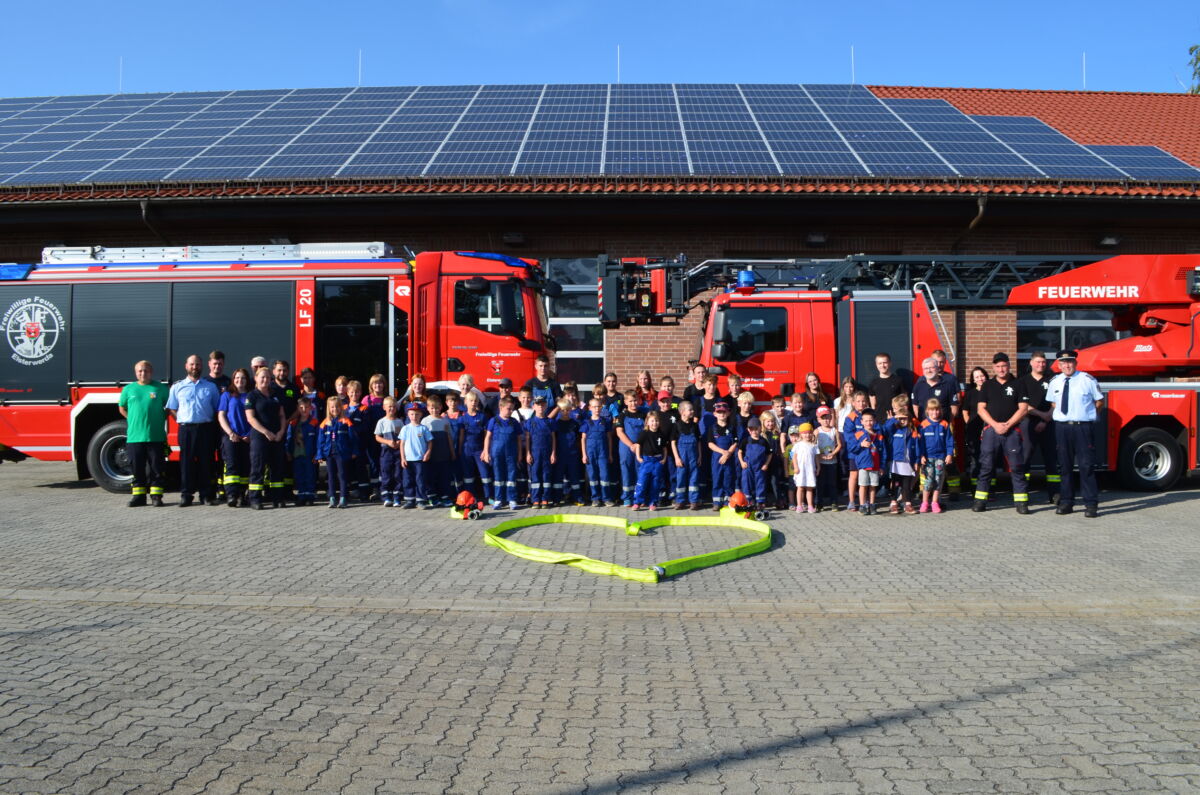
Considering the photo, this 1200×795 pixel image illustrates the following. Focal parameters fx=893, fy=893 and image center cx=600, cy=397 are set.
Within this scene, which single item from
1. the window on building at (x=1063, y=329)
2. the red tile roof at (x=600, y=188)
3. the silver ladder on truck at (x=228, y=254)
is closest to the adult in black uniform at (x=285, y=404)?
the silver ladder on truck at (x=228, y=254)

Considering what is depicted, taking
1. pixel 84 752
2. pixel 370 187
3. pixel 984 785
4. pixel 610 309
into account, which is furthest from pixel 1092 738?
pixel 370 187

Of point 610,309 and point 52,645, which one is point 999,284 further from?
point 52,645

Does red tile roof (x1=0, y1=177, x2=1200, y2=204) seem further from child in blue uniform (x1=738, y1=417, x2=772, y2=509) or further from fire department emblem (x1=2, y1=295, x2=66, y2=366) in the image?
child in blue uniform (x1=738, y1=417, x2=772, y2=509)

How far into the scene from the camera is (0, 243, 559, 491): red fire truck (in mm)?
12445

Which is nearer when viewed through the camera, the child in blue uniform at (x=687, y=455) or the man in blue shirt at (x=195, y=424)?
the child in blue uniform at (x=687, y=455)

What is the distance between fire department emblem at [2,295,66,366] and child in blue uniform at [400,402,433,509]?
5738mm

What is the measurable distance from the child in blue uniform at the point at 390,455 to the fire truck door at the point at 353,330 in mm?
1560

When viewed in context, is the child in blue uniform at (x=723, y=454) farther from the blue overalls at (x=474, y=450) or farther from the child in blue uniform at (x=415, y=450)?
the child in blue uniform at (x=415, y=450)

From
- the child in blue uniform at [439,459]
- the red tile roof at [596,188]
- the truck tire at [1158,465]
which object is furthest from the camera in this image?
the red tile roof at [596,188]

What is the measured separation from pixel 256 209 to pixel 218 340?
521 centimetres

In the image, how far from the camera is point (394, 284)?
12.5m

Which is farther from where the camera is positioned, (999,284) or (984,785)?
(999,284)

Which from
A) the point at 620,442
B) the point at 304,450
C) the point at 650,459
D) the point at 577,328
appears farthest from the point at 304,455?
the point at 577,328

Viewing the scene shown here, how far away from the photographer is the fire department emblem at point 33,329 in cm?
1257
